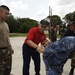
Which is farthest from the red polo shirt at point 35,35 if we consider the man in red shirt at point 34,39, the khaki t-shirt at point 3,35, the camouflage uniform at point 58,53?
the camouflage uniform at point 58,53

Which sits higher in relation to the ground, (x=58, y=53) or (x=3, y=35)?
(x=3, y=35)

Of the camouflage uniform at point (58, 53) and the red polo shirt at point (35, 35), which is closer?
the camouflage uniform at point (58, 53)

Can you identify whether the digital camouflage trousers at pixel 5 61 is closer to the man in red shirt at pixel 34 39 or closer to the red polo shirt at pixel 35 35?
the man in red shirt at pixel 34 39

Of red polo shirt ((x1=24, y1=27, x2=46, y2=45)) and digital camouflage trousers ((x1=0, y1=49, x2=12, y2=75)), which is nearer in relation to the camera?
digital camouflage trousers ((x1=0, y1=49, x2=12, y2=75))

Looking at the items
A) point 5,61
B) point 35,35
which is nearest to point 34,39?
point 35,35

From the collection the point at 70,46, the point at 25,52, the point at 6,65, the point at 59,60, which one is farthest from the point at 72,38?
the point at 25,52

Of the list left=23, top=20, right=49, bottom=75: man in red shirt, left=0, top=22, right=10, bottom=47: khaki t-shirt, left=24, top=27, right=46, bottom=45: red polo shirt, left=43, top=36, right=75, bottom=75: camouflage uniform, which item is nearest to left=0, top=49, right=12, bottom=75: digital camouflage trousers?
left=0, top=22, right=10, bottom=47: khaki t-shirt

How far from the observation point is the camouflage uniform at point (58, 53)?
372 cm

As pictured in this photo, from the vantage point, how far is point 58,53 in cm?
385

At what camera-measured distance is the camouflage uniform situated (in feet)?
12.2

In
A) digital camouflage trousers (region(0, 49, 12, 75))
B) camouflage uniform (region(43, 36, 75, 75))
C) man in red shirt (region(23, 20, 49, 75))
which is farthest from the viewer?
man in red shirt (region(23, 20, 49, 75))

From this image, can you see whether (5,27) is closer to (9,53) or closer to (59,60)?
(9,53)

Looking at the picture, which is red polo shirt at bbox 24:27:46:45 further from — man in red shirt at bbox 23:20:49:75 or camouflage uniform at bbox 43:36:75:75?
camouflage uniform at bbox 43:36:75:75

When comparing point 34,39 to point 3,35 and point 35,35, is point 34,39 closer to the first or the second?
point 35,35
